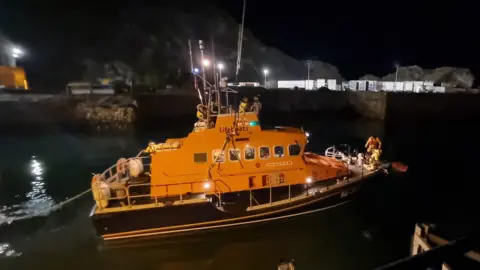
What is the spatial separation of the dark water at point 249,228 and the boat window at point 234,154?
99.5 inches

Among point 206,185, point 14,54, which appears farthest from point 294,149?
point 14,54

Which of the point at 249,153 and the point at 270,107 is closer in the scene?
the point at 249,153

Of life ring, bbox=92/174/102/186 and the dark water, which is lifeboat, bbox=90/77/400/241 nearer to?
life ring, bbox=92/174/102/186

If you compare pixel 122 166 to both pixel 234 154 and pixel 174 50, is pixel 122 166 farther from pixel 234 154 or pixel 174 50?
pixel 174 50

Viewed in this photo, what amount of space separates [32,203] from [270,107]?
33.0 meters

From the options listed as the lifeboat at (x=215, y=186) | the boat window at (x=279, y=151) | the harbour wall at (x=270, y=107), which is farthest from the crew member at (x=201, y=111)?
the harbour wall at (x=270, y=107)

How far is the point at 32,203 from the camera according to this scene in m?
14.5

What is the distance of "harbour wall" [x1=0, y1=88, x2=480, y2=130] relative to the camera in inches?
1374

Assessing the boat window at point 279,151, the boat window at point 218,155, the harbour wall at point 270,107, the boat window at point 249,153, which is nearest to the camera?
the boat window at point 218,155

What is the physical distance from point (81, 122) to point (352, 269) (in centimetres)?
3499

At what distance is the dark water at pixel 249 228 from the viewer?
9.69 meters

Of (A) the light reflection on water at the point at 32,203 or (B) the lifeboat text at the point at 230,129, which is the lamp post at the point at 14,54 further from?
(B) the lifeboat text at the point at 230,129

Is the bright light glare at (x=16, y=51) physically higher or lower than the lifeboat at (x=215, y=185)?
higher

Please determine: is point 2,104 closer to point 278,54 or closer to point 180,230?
point 180,230
